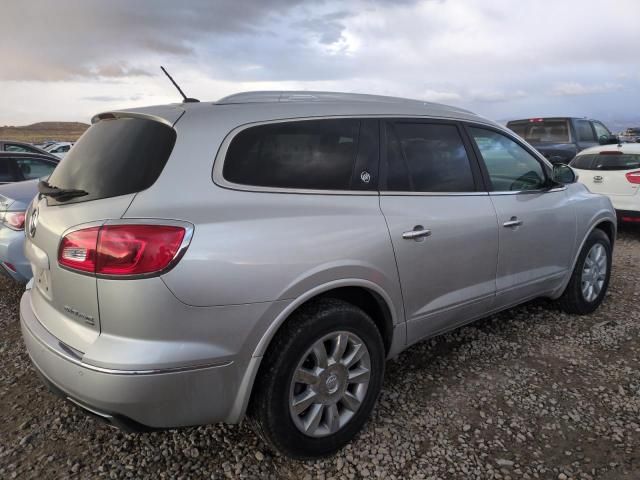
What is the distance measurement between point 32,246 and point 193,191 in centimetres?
100

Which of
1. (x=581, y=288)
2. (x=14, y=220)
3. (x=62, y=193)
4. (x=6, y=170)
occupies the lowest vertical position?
(x=581, y=288)

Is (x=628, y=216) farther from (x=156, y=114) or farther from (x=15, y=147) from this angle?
(x=15, y=147)

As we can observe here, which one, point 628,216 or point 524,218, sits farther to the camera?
point 628,216

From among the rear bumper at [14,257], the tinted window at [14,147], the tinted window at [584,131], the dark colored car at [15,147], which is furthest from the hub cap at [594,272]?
the tinted window at [14,147]

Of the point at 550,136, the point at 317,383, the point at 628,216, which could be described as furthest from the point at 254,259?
the point at 550,136

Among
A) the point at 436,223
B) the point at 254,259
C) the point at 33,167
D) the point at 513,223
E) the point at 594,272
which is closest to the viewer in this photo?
the point at 254,259

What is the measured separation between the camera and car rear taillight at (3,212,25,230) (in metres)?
3.98

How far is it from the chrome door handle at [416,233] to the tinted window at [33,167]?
18.7ft

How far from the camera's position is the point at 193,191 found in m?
1.95

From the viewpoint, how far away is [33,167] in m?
6.45

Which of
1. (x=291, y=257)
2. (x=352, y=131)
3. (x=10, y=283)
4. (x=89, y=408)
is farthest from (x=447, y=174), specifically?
(x=10, y=283)

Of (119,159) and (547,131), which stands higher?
(547,131)

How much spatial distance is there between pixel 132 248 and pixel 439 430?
1.83 metres

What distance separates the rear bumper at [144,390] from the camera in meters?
1.82
